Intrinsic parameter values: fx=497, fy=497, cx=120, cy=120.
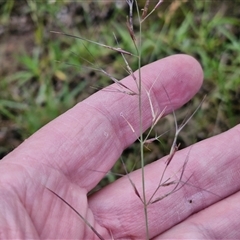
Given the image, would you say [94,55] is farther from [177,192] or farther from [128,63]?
[177,192]

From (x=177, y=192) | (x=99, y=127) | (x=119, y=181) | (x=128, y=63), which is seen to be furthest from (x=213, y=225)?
(x=128, y=63)

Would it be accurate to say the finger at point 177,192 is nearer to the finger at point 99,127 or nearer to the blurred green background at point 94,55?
the finger at point 99,127

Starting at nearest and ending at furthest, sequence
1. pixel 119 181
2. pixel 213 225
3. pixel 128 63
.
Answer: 1. pixel 213 225
2. pixel 119 181
3. pixel 128 63

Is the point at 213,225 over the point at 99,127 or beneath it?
beneath

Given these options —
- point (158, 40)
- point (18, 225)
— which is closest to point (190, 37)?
point (158, 40)

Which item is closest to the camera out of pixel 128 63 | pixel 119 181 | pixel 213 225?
pixel 213 225

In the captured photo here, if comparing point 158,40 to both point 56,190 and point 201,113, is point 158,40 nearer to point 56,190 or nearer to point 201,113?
point 201,113
